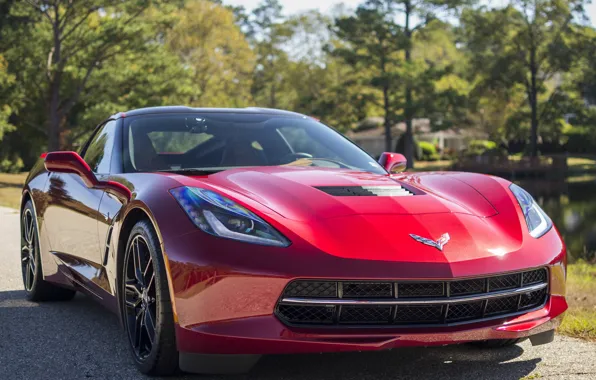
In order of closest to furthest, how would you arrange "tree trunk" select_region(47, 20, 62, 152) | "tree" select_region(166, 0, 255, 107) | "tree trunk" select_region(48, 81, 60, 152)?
"tree trunk" select_region(47, 20, 62, 152), "tree trunk" select_region(48, 81, 60, 152), "tree" select_region(166, 0, 255, 107)

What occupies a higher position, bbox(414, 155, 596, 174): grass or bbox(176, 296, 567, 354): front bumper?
bbox(176, 296, 567, 354): front bumper

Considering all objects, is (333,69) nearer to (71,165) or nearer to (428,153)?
(428,153)

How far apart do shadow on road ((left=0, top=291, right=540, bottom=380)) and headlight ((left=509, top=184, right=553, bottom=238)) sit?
67 centimetres

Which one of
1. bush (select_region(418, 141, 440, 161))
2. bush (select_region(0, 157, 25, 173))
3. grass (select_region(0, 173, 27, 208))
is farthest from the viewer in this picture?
bush (select_region(418, 141, 440, 161))

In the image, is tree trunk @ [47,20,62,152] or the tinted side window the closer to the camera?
the tinted side window

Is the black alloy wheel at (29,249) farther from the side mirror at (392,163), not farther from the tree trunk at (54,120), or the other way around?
the tree trunk at (54,120)

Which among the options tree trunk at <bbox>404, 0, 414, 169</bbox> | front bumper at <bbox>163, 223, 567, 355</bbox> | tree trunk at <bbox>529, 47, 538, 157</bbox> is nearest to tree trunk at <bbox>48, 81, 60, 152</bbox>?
tree trunk at <bbox>404, 0, 414, 169</bbox>

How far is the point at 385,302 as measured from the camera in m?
3.44

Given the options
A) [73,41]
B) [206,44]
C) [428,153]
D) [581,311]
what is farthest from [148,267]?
[428,153]

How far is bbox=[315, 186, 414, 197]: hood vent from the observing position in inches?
159

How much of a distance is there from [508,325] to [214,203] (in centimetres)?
140

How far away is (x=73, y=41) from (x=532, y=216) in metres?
34.5

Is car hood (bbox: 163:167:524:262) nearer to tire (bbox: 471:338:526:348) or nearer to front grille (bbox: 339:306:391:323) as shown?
front grille (bbox: 339:306:391:323)

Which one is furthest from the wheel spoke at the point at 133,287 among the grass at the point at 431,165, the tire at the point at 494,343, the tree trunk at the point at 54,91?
the grass at the point at 431,165
